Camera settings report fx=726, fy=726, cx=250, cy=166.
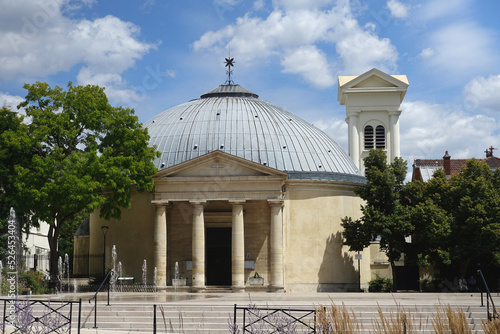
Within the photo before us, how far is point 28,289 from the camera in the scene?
3988 cm

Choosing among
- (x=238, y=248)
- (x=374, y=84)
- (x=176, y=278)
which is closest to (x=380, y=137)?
(x=374, y=84)

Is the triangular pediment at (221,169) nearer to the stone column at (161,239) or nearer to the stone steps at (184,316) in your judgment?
the stone column at (161,239)

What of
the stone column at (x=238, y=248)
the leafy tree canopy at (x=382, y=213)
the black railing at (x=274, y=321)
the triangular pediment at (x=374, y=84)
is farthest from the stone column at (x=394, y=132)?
the black railing at (x=274, y=321)

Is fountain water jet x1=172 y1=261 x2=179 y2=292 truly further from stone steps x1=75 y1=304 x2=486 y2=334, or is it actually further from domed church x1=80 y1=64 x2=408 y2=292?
stone steps x1=75 y1=304 x2=486 y2=334

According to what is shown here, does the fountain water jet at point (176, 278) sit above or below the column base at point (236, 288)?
above

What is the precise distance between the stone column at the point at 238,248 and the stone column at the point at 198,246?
→ 6.70 ft

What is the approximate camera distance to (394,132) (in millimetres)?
84438

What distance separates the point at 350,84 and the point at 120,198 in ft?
145

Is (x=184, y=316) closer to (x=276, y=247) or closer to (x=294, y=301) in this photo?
(x=294, y=301)

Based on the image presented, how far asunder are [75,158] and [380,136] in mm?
49670

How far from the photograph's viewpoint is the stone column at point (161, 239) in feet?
162

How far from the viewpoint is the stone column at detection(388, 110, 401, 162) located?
83.9 metres

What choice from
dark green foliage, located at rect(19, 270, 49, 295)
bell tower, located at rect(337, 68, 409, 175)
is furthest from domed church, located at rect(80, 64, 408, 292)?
bell tower, located at rect(337, 68, 409, 175)

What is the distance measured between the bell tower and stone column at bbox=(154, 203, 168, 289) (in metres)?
38.3
